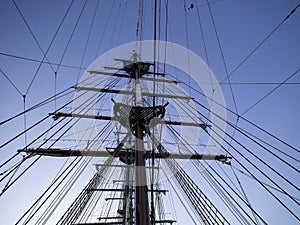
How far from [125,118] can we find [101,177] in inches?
230

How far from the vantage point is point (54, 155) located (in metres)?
8.24

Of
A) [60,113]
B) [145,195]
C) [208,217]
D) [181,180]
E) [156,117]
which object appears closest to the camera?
[145,195]

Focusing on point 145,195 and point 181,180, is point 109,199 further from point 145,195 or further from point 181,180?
point 145,195

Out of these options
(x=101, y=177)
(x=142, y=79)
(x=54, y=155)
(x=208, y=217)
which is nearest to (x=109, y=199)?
(x=101, y=177)

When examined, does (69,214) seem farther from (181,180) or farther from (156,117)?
(156,117)

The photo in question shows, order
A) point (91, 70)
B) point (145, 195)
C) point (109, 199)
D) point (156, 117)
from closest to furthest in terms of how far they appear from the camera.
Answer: point (145, 195), point (156, 117), point (91, 70), point (109, 199)

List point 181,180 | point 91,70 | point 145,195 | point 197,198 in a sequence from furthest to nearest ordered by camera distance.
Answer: point 91,70, point 181,180, point 197,198, point 145,195

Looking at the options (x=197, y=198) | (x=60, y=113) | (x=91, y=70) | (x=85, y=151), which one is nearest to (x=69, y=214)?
(x=85, y=151)

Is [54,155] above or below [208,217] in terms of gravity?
above

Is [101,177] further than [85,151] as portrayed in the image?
Yes

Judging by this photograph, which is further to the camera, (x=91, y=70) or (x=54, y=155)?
(x=91, y=70)

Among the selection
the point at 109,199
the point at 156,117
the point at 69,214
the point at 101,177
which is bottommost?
the point at 69,214

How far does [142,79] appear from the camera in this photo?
11.0 metres

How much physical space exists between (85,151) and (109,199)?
28.3ft
